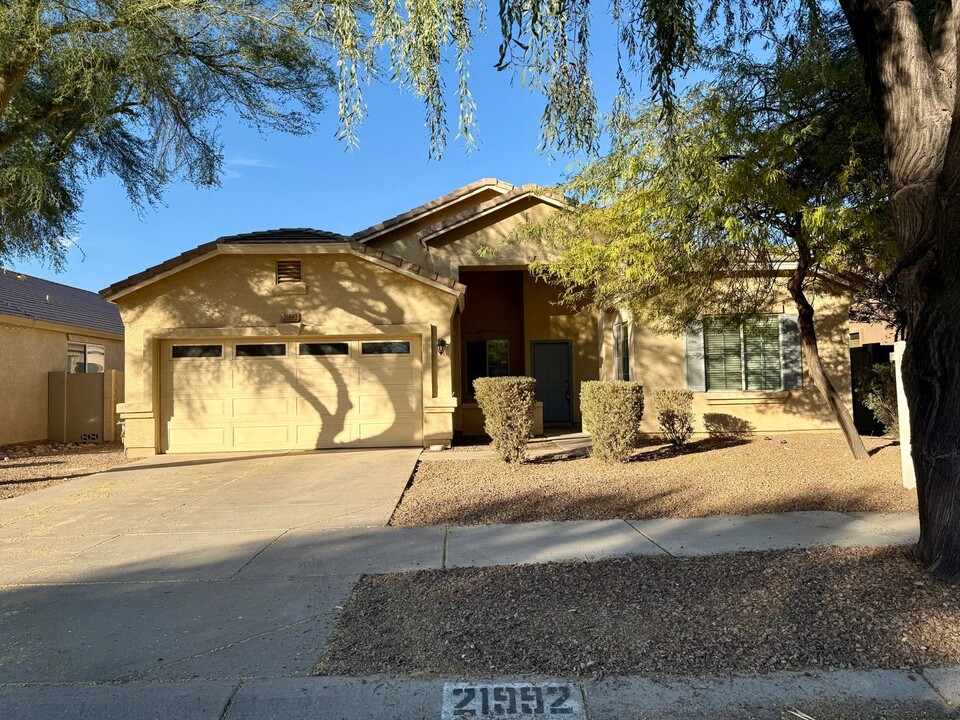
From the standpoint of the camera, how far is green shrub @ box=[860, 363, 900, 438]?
477 inches

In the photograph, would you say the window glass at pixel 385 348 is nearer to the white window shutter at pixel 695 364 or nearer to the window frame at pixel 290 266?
→ the window frame at pixel 290 266

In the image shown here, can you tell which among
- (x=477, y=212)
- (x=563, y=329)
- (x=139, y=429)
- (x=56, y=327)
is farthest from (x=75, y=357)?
(x=563, y=329)

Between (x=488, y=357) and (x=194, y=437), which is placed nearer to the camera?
(x=194, y=437)

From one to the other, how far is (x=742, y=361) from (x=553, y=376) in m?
4.74

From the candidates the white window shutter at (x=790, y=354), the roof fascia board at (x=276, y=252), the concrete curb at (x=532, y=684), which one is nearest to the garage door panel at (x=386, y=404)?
the roof fascia board at (x=276, y=252)

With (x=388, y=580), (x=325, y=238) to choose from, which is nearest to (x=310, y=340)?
(x=325, y=238)

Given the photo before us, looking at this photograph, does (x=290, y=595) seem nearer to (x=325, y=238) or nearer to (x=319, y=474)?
(x=319, y=474)

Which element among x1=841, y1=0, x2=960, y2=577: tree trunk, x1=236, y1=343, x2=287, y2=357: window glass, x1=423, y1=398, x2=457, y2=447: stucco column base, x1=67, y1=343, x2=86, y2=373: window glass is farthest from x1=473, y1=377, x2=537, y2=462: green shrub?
x1=67, y1=343, x2=86, y2=373: window glass

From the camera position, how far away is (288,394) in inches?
488

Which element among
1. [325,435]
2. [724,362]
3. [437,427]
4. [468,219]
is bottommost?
[325,435]

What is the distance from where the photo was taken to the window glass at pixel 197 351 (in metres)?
12.4

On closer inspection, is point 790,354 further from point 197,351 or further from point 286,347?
point 197,351

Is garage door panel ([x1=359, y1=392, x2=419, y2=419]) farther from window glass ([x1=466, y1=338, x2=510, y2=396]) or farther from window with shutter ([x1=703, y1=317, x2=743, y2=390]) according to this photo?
window with shutter ([x1=703, y1=317, x2=743, y2=390])

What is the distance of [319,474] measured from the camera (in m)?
9.94
